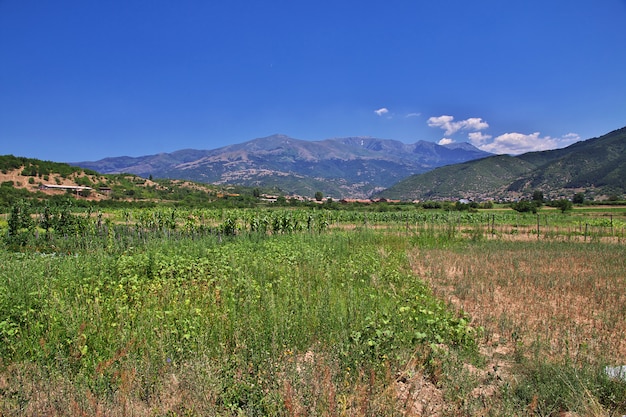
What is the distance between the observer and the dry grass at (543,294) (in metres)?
5.82

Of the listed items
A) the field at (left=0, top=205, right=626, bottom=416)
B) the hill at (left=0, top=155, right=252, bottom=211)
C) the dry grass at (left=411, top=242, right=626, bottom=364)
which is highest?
the hill at (left=0, top=155, right=252, bottom=211)

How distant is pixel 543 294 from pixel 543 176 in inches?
6002

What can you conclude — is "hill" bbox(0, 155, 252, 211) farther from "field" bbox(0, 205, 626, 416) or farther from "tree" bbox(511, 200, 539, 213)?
"field" bbox(0, 205, 626, 416)

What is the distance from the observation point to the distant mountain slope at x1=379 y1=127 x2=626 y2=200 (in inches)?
4343

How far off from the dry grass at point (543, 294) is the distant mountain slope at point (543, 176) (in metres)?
111

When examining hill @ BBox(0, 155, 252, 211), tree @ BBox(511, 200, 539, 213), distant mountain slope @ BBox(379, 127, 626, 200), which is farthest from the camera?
distant mountain slope @ BBox(379, 127, 626, 200)

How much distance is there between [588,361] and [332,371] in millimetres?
3604

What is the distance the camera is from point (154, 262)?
8.77m

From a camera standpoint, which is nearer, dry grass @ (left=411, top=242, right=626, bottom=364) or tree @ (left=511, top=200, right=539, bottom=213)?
dry grass @ (left=411, top=242, right=626, bottom=364)

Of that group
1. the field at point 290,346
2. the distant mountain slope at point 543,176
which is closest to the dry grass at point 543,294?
the field at point 290,346

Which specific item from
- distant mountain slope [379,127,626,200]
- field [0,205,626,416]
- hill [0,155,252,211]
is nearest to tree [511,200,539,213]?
hill [0,155,252,211]

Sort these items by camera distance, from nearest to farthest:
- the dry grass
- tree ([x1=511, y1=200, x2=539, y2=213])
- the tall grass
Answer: the tall grass, the dry grass, tree ([x1=511, y1=200, x2=539, y2=213])

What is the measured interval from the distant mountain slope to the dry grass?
111 m

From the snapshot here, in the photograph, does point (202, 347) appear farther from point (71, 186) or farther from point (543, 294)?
point (71, 186)
